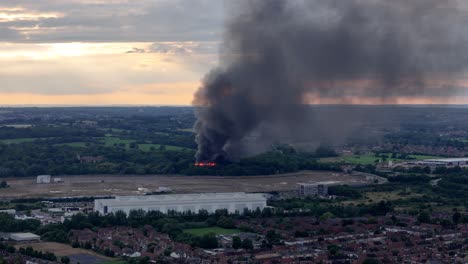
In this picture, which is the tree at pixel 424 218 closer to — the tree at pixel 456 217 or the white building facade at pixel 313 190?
the tree at pixel 456 217

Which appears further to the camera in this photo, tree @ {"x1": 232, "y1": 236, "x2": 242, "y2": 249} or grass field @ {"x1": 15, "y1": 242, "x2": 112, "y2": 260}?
tree @ {"x1": 232, "y1": 236, "x2": 242, "y2": 249}

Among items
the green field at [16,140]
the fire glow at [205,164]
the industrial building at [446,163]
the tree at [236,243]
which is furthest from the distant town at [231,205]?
the green field at [16,140]

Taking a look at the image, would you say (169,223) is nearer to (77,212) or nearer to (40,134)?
(77,212)

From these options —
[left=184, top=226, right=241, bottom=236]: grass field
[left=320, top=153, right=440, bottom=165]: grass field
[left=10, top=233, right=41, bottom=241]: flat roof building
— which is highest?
[left=320, top=153, right=440, bottom=165]: grass field

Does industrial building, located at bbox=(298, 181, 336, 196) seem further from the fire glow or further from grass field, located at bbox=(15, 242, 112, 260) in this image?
grass field, located at bbox=(15, 242, 112, 260)

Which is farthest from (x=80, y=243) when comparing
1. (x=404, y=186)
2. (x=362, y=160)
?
(x=362, y=160)

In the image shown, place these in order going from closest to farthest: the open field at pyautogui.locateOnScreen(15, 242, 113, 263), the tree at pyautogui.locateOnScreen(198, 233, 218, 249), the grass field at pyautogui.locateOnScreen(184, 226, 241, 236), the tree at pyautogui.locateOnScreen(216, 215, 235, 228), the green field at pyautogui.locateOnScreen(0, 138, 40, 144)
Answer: the open field at pyautogui.locateOnScreen(15, 242, 113, 263) < the tree at pyautogui.locateOnScreen(198, 233, 218, 249) < the grass field at pyautogui.locateOnScreen(184, 226, 241, 236) < the tree at pyautogui.locateOnScreen(216, 215, 235, 228) < the green field at pyautogui.locateOnScreen(0, 138, 40, 144)

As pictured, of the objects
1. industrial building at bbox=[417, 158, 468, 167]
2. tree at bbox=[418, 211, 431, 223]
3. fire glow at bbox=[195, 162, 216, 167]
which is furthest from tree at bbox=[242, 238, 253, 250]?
industrial building at bbox=[417, 158, 468, 167]

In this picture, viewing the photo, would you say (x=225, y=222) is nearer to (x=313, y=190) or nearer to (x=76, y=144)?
(x=313, y=190)
